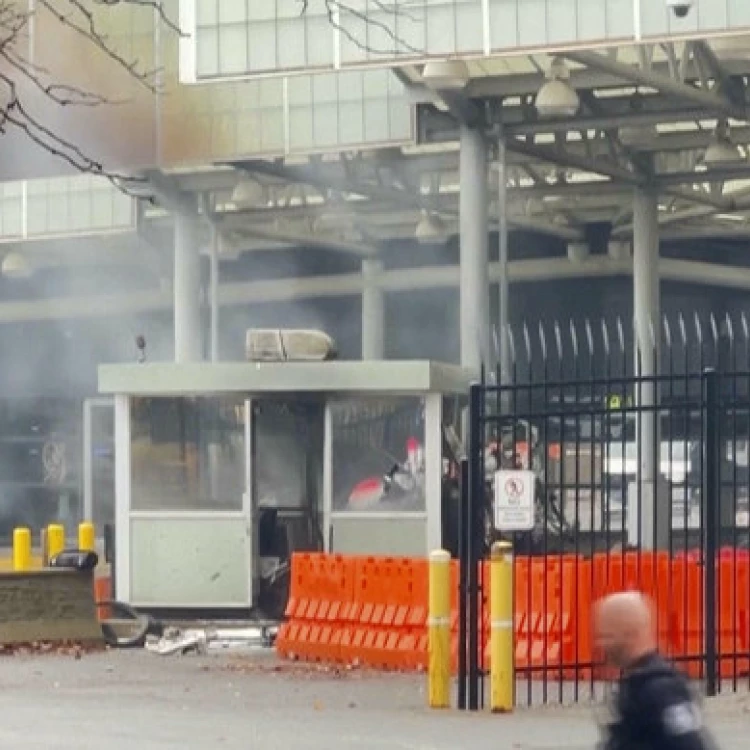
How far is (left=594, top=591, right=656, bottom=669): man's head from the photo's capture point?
8352 mm

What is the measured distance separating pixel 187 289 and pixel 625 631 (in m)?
38.5

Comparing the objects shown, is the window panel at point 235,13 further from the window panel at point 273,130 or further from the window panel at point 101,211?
the window panel at point 101,211

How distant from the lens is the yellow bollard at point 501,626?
1675 centimetres

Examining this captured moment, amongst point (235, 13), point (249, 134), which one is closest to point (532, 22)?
point (235, 13)

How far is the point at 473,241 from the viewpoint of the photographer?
39562mm

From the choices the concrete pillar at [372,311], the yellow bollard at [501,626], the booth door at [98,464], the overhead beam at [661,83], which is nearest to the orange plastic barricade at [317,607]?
the yellow bollard at [501,626]

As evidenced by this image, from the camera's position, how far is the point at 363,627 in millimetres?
21344

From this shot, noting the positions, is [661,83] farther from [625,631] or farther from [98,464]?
[625,631]

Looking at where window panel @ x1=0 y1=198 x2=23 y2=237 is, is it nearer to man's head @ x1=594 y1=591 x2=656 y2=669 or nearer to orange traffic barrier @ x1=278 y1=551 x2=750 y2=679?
orange traffic barrier @ x1=278 y1=551 x2=750 y2=679

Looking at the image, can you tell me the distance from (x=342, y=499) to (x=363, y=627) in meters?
4.36

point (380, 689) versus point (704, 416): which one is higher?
point (704, 416)

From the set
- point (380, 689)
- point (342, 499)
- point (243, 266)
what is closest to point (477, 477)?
point (380, 689)

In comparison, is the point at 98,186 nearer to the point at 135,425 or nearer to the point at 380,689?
the point at 135,425

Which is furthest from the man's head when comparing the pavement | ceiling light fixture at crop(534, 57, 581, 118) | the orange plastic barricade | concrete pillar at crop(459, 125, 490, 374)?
concrete pillar at crop(459, 125, 490, 374)
